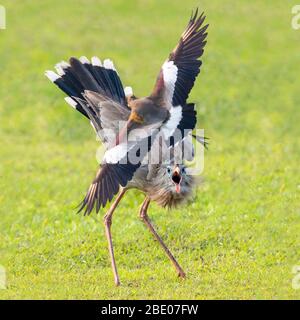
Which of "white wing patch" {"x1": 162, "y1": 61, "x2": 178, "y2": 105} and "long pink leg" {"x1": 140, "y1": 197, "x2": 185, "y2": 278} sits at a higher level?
"white wing patch" {"x1": 162, "y1": 61, "x2": 178, "y2": 105}

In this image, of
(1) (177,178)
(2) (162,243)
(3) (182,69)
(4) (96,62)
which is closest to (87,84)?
(4) (96,62)

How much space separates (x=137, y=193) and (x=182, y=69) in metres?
2.88

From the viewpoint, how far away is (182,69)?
8078mm

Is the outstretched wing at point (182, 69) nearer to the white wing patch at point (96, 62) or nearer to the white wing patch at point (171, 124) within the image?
the white wing patch at point (171, 124)

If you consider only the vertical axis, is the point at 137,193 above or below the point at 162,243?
above

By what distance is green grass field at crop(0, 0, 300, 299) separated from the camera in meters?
8.17

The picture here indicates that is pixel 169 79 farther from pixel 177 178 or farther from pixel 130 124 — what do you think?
pixel 177 178

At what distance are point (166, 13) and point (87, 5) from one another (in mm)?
1851

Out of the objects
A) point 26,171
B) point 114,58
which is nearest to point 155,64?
point 114,58

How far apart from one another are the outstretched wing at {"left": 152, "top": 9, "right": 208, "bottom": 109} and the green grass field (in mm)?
1620

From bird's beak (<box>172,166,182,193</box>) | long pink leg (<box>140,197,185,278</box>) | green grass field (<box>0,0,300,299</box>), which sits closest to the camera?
bird's beak (<box>172,166,182,193</box>)

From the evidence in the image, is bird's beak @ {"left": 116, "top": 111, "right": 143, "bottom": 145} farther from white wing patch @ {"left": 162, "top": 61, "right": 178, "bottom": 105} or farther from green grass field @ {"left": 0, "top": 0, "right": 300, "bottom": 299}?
green grass field @ {"left": 0, "top": 0, "right": 300, "bottom": 299}

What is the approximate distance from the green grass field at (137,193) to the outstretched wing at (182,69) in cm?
162

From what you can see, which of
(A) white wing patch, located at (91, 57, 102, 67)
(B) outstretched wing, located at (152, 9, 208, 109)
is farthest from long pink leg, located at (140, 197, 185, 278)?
(A) white wing patch, located at (91, 57, 102, 67)
